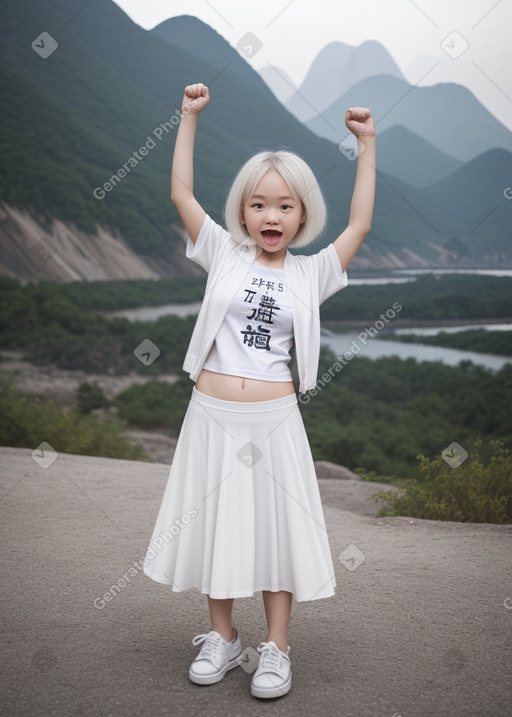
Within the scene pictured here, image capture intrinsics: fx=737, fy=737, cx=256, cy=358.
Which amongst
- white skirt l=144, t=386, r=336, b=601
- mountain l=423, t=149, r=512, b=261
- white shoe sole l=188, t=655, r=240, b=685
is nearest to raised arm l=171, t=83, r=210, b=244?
white skirt l=144, t=386, r=336, b=601

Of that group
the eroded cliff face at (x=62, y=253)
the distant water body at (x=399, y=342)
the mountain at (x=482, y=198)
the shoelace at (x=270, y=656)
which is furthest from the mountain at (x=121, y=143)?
the shoelace at (x=270, y=656)

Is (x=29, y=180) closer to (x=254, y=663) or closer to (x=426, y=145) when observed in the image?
(x=426, y=145)

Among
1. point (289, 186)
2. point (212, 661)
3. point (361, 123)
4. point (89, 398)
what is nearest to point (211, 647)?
point (212, 661)

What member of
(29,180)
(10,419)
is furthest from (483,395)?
(29,180)

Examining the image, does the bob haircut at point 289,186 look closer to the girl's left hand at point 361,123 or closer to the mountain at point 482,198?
the girl's left hand at point 361,123

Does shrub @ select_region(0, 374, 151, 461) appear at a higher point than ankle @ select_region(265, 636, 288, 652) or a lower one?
lower

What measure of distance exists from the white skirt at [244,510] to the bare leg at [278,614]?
4cm

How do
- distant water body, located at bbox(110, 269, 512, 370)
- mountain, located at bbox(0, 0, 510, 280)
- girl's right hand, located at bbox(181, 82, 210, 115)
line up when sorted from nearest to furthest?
girl's right hand, located at bbox(181, 82, 210, 115) → distant water body, located at bbox(110, 269, 512, 370) → mountain, located at bbox(0, 0, 510, 280)

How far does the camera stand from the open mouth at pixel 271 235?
2564mm

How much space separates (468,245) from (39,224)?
6548 millimetres

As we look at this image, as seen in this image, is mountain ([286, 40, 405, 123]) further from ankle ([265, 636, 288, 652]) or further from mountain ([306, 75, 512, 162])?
ankle ([265, 636, 288, 652])

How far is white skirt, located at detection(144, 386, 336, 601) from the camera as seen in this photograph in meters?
2.42

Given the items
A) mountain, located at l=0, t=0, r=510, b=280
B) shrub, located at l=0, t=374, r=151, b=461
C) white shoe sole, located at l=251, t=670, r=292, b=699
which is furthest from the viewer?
mountain, located at l=0, t=0, r=510, b=280

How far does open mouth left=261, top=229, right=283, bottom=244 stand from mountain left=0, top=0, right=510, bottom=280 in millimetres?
8712
